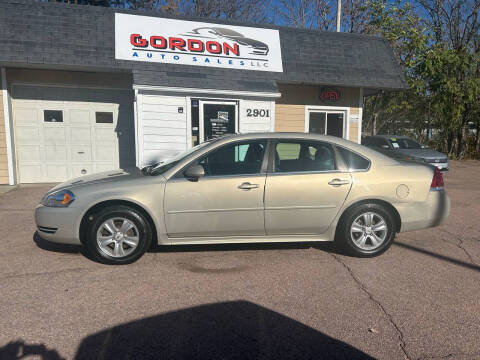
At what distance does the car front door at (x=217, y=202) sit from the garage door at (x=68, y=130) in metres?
7.39

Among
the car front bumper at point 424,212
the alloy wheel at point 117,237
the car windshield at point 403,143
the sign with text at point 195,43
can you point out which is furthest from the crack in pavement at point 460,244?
the car windshield at point 403,143

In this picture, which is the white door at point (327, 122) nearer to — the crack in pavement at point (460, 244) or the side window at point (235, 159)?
the crack in pavement at point (460, 244)

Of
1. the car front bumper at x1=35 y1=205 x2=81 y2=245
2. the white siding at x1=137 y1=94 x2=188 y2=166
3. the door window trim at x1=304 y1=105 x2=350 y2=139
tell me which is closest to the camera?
the car front bumper at x1=35 y1=205 x2=81 y2=245

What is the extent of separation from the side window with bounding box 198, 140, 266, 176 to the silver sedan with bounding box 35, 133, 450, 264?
0.5 inches

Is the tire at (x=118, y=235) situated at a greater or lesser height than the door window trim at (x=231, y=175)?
lesser

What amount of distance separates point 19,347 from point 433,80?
2020cm

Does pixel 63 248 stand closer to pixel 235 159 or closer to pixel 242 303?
pixel 235 159

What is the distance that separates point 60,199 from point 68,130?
723 centimetres

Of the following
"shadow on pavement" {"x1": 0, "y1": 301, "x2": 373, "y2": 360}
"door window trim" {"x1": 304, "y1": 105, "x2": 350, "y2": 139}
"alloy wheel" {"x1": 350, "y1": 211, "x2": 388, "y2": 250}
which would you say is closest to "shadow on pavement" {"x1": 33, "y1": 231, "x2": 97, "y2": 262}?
"shadow on pavement" {"x1": 0, "y1": 301, "x2": 373, "y2": 360}

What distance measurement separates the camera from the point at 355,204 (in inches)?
184

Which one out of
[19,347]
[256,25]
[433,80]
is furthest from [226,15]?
[19,347]

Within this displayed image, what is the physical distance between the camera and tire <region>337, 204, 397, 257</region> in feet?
15.3

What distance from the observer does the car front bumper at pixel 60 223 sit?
4.29 metres

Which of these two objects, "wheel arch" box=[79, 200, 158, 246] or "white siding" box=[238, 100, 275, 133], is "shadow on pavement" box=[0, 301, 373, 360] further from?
"white siding" box=[238, 100, 275, 133]
